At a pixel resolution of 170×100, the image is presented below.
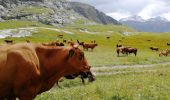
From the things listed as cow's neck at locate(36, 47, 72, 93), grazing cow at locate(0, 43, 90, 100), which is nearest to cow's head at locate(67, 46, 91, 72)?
grazing cow at locate(0, 43, 90, 100)

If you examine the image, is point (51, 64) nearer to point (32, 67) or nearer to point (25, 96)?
point (32, 67)

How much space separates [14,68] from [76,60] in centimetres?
235

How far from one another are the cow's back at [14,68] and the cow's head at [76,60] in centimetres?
140

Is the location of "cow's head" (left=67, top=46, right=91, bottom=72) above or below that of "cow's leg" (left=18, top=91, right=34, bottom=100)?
above

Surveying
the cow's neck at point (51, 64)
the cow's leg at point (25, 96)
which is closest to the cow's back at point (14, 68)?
the cow's leg at point (25, 96)

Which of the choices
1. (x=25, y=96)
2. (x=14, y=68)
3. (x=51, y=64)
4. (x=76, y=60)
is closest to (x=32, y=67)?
(x=14, y=68)

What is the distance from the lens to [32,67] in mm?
12125

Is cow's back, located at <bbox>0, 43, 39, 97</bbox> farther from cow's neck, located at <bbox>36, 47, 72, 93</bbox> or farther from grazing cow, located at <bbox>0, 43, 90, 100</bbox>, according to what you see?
cow's neck, located at <bbox>36, 47, 72, 93</bbox>

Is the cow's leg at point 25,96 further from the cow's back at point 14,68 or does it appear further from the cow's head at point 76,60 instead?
the cow's head at point 76,60

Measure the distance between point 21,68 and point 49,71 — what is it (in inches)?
48.4

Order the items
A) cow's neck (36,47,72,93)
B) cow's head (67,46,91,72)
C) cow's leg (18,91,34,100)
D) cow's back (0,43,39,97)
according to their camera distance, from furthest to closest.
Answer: cow's head (67,46,91,72) → cow's neck (36,47,72,93) → cow's leg (18,91,34,100) → cow's back (0,43,39,97)

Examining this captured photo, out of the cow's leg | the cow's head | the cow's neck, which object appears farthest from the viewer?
the cow's head

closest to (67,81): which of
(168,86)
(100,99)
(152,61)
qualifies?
(168,86)

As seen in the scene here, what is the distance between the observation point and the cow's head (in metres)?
13.1
